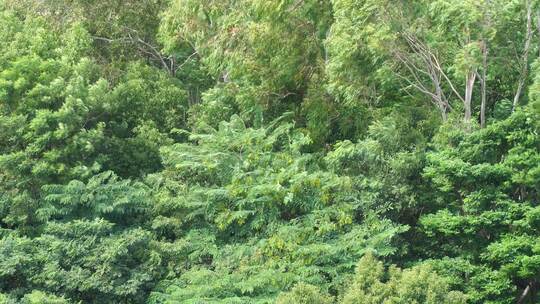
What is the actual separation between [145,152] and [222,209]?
2951mm

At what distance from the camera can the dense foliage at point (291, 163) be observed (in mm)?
12477

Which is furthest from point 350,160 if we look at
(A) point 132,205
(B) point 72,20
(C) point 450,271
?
(B) point 72,20

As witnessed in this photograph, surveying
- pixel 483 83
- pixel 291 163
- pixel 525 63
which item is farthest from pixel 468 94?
pixel 291 163

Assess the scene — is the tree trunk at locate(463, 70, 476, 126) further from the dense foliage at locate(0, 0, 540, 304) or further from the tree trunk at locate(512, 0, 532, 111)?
the tree trunk at locate(512, 0, 532, 111)

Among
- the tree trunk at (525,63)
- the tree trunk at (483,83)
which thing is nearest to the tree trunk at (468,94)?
the tree trunk at (483,83)

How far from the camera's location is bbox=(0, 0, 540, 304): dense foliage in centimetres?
1248

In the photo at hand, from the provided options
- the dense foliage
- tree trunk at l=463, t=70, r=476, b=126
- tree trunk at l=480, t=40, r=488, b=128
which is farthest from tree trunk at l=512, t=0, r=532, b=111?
tree trunk at l=463, t=70, r=476, b=126

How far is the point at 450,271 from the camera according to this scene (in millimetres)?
12633

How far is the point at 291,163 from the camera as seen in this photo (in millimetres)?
14594

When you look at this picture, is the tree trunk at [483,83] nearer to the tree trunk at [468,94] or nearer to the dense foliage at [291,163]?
the dense foliage at [291,163]

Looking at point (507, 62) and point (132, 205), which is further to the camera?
point (132, 205)

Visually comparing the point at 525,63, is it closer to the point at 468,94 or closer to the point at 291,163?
the point at 468,94

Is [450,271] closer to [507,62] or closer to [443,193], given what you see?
[443,193]

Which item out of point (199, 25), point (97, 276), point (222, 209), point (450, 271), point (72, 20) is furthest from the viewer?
point (72, 20)
